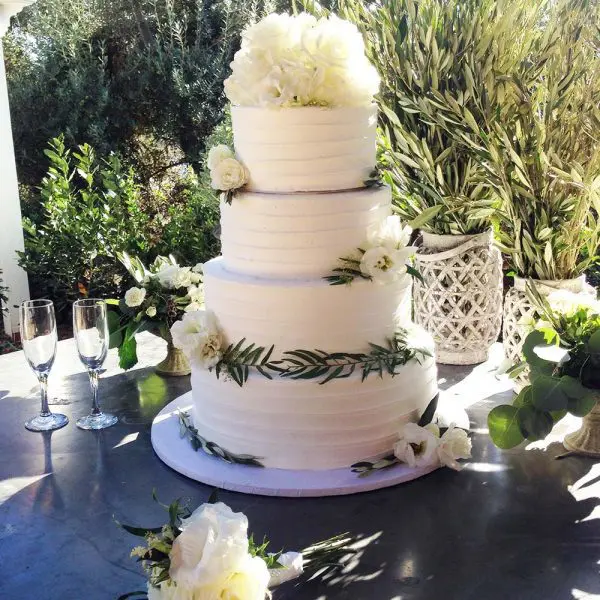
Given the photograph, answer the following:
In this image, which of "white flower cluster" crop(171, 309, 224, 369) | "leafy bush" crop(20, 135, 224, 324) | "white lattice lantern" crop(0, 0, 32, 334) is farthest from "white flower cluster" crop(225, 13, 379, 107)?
"white lattice lantern" crop(0, 0, 32, 334)

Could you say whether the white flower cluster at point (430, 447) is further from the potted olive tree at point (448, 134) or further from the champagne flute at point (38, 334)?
the champagne flute at point (38, 334)

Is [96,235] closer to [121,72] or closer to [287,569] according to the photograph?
[121,72]

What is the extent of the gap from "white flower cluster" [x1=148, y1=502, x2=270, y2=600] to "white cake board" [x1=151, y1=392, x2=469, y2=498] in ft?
2.04

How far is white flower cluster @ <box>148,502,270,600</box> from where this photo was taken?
1.19m

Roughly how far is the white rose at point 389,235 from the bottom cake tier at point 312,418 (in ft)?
1.02

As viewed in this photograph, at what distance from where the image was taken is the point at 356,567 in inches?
60.6

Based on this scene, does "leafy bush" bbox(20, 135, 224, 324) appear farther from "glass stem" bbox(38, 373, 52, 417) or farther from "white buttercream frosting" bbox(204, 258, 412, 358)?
"white buttercream frosting" bbox(204, 258, 412, 358)

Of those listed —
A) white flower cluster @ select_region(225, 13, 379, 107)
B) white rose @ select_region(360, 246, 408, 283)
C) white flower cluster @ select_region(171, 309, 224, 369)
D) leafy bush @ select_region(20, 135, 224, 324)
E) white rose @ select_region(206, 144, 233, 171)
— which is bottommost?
leafy bush @ select_region(20, 135, 224, 324)

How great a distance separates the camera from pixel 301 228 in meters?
1.98

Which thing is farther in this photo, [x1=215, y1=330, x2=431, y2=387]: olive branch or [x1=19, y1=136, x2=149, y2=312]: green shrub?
[x1=19, y1=136, x2=149, y2=312]: green shrub

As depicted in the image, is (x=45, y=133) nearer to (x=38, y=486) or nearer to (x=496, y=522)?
(x=38, y=486)

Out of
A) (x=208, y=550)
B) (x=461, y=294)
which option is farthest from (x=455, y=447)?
(x=208, y=550)

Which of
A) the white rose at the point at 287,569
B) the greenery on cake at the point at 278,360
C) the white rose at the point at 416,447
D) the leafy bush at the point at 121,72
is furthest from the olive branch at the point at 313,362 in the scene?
the leafy bush at the point at 121,72

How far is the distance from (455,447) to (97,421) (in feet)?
3.26
